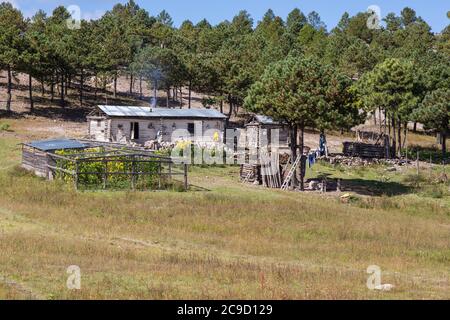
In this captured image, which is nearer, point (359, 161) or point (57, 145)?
point (57, 145)

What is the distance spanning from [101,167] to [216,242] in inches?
564

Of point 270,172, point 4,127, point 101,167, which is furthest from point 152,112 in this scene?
point 101,167

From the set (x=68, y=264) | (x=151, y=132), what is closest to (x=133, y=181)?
(x=68, y=264)

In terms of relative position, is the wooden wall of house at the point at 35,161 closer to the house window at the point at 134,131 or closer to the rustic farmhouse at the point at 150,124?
the rustic farmhouse at the point at 150,124

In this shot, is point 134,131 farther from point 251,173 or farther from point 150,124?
point 251,173

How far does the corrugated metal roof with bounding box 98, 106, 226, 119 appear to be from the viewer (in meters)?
59.0

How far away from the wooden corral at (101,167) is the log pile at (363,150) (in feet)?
91.5

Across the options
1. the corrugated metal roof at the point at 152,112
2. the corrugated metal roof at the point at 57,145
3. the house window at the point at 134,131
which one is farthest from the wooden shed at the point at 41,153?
the house window at the point at 134,131

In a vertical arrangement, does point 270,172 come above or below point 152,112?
below

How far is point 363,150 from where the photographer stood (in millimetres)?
65062

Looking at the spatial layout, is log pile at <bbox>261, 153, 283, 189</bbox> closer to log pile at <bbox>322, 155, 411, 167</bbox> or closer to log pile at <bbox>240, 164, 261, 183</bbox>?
log pile at <bbox>240, 164, 261, 183</bbox>

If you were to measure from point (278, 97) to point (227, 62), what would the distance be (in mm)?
37037

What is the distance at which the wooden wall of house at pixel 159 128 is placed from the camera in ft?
193

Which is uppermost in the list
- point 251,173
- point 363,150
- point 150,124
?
point 150,124
